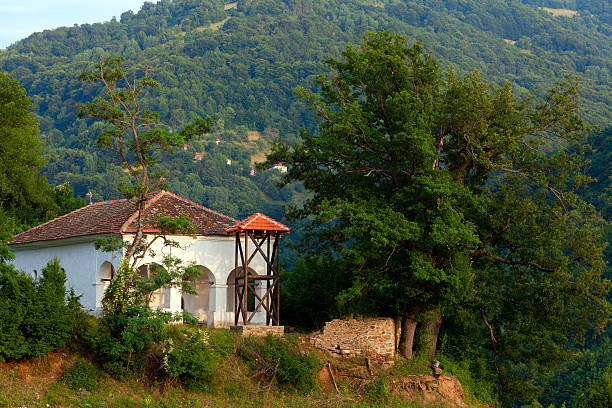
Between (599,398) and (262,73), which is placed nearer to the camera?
(599,398)

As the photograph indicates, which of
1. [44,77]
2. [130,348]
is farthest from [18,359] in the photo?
[44,77]

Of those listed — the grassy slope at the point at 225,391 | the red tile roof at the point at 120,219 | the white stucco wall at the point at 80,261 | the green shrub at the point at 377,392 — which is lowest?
the green shrub at the point at 377,392

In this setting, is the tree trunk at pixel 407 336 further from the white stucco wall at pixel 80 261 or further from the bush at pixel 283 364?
the white stucco wall at pixel 80 261

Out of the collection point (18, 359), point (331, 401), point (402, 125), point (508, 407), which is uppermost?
point (402, 125)

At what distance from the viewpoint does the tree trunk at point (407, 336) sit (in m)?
28.3

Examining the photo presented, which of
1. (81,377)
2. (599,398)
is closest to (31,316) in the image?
(81,377)

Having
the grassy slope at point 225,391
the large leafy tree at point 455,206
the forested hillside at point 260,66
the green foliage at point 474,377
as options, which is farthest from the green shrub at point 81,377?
the forested hillside at point 260,66

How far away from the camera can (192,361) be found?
22844 millimetres

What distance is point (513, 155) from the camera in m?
28.8

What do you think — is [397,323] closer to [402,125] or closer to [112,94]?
[402,125]

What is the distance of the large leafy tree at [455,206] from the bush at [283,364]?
2.70 m

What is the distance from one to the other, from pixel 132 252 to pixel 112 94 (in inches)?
198

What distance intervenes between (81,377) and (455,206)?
47.2ft

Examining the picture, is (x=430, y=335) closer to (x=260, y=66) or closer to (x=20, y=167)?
(x=20, y=167)
